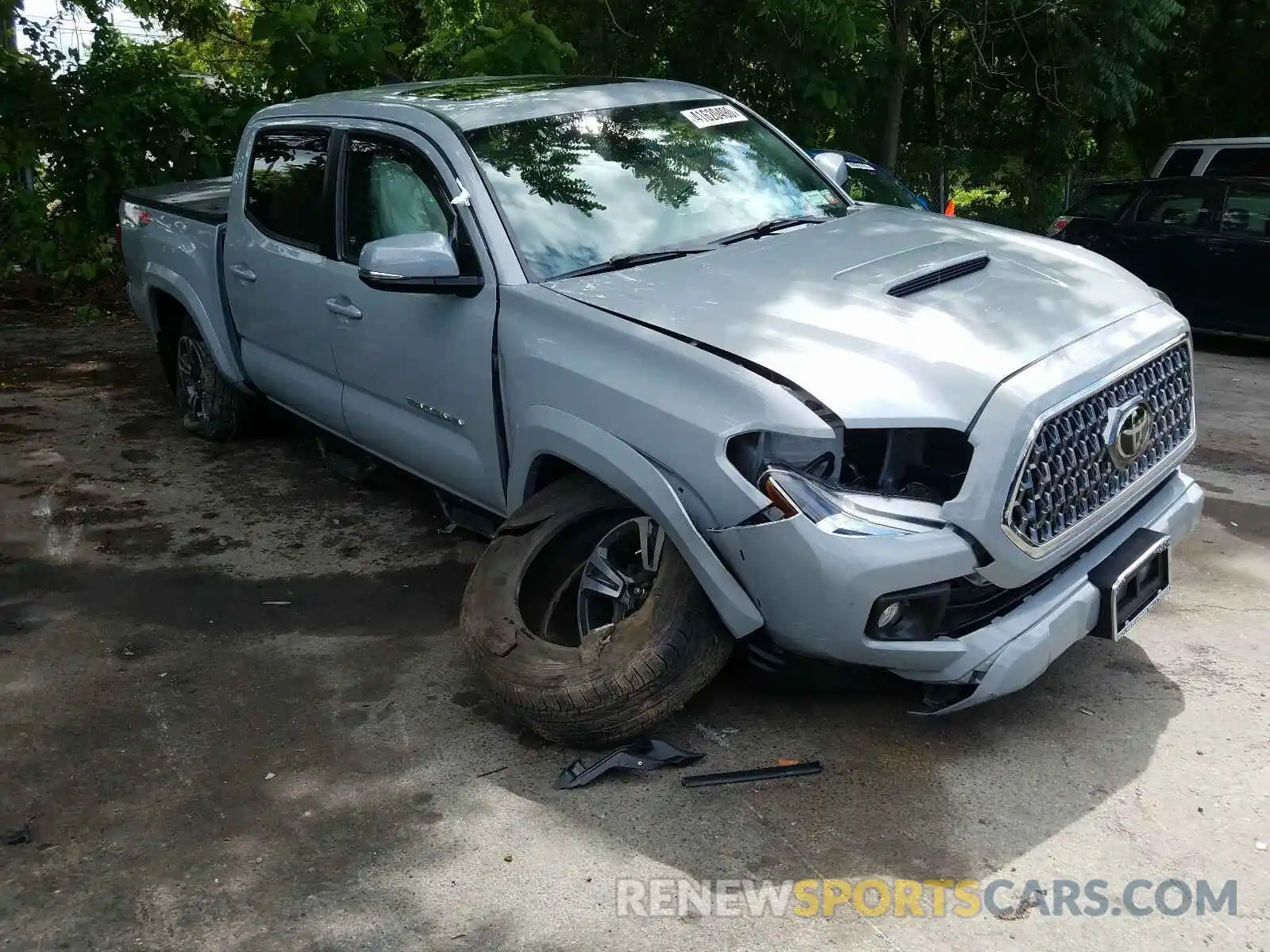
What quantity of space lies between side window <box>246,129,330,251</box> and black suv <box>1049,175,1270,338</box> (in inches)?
276

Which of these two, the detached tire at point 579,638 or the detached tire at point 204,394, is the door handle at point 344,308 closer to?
the detached tire at point 579,638

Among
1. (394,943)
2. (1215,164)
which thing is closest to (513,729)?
(394,943)

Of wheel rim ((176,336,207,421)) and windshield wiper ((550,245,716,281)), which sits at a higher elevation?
windshield wiper ((550,245,716,281))

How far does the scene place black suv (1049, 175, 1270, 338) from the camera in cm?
911

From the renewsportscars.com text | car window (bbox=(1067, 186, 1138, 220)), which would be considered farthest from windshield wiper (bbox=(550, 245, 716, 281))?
car window (bbox=(1067, 186, 1138, 220))

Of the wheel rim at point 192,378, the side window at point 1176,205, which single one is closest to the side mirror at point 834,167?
the wheel rim at point 192,378

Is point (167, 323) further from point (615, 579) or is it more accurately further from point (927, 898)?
point (927, 898)

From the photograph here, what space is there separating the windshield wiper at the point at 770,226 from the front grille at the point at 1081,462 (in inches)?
Result: 54.9

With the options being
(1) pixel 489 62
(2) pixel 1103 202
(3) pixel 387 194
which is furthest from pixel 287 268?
(2) pixel 1103 202

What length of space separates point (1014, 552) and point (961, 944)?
3.20 feet

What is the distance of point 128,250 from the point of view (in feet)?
23.4

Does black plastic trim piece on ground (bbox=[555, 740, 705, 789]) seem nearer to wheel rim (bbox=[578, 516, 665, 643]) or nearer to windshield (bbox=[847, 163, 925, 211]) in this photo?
wheel rim (bbox=[578, 516, 665, 643])

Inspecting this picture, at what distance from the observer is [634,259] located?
409 cm

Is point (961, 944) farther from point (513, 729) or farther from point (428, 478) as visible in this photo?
point (428, 478)
